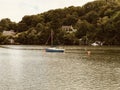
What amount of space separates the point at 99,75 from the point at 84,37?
128127 mm

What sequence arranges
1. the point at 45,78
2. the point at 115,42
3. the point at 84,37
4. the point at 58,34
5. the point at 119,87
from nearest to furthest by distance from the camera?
1. the point at 119,87
2. the point at 45,78
3. the point at 115,42
4. the point at 84,37
5. the point at 58,34

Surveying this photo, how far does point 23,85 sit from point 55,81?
4610 millimetres

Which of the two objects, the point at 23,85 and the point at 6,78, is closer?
the point at 23,85

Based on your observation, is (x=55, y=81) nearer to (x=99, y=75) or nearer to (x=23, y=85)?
(x=23, y=85)

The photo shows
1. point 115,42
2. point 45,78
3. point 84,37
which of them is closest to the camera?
point 45,78

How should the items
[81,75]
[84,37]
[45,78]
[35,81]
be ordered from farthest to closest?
1. [84,37]
2. [81,75]
3. [45,78]
4. [35,81]

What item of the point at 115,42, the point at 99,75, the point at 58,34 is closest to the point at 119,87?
the point at 99,75

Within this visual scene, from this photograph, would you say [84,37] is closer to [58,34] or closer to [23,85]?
[58,34]

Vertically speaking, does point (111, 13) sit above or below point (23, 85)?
above

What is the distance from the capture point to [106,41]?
557ft

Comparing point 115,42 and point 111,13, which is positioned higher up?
point 111,13

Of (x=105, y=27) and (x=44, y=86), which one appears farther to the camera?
(x=105, y=27)

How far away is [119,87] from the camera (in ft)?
135

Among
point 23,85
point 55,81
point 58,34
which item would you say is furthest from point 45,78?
point 58,34
